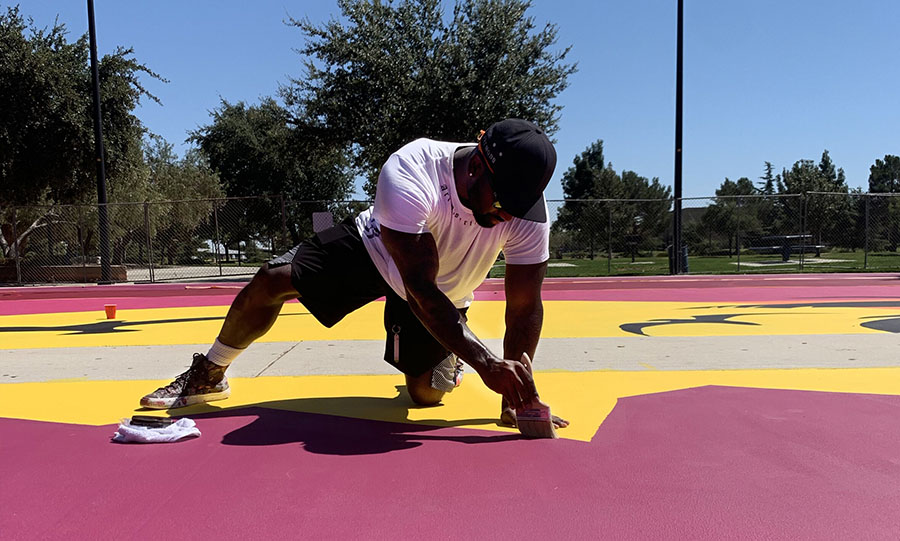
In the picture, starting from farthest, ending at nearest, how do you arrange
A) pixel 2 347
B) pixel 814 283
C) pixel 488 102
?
pixel 488 102, pixel 814 283, pixel 2 347

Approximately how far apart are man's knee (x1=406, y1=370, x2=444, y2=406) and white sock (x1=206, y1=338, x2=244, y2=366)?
2.99 ft

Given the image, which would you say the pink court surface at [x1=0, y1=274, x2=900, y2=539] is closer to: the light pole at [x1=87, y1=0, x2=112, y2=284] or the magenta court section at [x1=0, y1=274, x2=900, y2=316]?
the magenta court section at [x1=0, y1=274, x2=900, y2=316]

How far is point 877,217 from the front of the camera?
69.5 ft

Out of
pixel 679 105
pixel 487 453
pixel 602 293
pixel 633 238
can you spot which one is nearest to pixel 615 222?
pixel 633 238

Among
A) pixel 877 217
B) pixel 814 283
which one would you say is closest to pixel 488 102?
pixel 814 283

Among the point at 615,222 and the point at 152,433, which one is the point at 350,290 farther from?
the point at 615,222

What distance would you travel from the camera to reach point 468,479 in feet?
7.55

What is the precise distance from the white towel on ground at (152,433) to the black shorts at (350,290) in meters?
0.76

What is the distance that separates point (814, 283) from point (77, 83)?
61.1 feet

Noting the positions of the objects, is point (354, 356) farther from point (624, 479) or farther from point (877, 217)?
point (877, 217)

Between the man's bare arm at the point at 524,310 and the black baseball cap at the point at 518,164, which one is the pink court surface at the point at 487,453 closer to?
the man's bare arm at the point at 524,310

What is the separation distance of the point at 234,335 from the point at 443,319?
141 cm

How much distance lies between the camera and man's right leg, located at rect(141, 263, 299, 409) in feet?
10.5

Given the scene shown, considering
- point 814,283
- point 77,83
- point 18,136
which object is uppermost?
point 77,83
